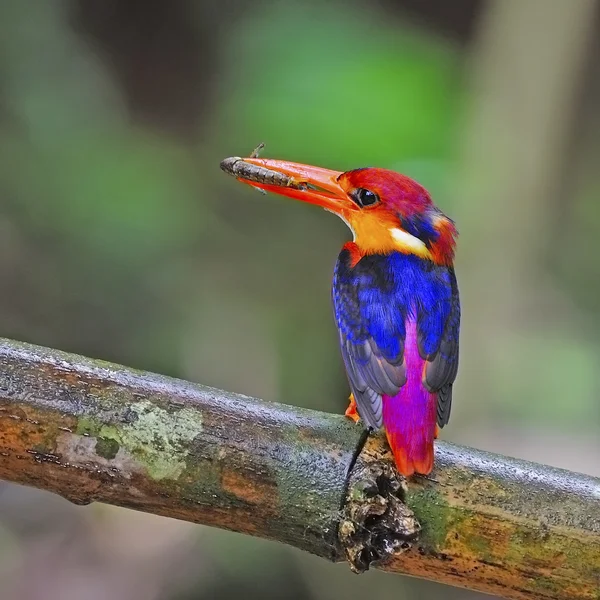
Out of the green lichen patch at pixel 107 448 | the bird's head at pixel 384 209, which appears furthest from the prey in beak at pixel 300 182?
the green lichen patch at pixel 107 448

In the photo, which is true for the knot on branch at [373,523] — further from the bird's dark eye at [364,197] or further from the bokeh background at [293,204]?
A: the bokeh background at [293,204]

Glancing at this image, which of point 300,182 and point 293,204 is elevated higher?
point 300,182

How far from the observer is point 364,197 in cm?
169

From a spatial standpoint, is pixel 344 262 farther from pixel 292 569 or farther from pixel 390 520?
pixel 292 569

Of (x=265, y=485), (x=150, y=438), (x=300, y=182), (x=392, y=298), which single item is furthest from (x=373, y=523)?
(x=300, y=182)

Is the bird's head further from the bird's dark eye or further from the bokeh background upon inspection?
the bokeh background

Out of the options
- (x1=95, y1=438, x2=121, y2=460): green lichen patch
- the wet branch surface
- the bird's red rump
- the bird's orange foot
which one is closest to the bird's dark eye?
the bird's red rump

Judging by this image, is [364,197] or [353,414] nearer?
[353,414]

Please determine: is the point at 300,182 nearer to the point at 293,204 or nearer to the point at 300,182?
the point at 300,182

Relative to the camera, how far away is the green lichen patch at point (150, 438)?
1206 mm

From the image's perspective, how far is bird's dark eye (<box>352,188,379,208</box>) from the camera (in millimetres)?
1674

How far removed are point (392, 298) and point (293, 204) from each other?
2194mm

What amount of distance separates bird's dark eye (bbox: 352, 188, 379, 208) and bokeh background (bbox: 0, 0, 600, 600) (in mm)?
1408

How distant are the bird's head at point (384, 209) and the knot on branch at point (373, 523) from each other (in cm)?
56
